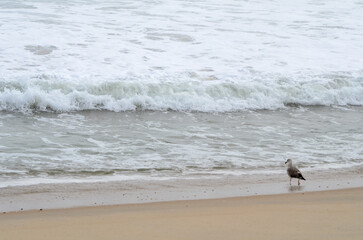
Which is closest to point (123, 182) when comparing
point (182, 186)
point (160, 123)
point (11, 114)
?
point (182, 186)

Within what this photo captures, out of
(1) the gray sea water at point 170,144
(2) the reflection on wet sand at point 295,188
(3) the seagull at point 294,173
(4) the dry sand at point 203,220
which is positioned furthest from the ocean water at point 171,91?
(4) the dry sand at point 203,220

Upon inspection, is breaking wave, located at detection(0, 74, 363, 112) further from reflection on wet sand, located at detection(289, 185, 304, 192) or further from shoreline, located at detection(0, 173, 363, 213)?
reflection on wet sand, located at detection(289, 185, 304, 192)

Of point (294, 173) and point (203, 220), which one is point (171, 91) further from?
point (203, 220)

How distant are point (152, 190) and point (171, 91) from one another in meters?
5.70

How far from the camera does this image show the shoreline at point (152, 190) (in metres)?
6.08

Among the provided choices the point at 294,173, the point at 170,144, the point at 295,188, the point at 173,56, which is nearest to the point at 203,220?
the point at 295,188

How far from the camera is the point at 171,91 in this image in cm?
1218

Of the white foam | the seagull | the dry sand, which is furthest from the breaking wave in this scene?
the dry sand

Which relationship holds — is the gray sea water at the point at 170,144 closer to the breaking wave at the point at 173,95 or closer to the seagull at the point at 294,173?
the seagull at the point at 294,173

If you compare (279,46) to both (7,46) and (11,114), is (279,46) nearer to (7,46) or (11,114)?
(7,46)

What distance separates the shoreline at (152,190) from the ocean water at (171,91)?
0.29 metres

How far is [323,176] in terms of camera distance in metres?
7.41

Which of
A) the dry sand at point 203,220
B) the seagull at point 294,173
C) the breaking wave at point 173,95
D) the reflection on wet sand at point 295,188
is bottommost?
the breaking wave at point 173,95

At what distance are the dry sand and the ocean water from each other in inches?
49.2
